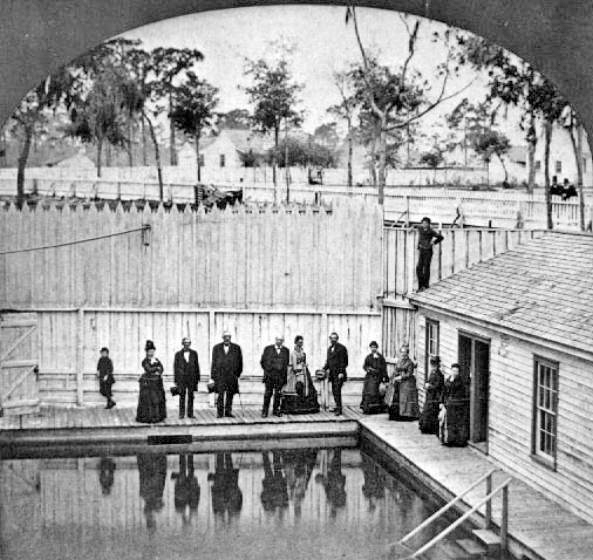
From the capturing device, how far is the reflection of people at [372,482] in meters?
16.0

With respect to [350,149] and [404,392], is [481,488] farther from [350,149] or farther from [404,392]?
[350,149]

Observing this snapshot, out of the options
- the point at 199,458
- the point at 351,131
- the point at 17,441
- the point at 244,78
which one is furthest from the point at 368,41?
the point at 17,441

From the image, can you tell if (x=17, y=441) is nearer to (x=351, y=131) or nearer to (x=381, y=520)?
(x=381, y=520)

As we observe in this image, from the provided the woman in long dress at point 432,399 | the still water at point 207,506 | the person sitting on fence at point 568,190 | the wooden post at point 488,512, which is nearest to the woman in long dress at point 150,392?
the still water at point 207,506

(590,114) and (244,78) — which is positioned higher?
(244,78)

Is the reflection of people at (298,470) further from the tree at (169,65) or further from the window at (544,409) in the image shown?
the tree at (169,65)

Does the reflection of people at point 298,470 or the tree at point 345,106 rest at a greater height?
the tree at point 345,106

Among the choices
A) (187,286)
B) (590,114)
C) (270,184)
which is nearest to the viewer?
(590,114)

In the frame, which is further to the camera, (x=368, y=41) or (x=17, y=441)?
(x=368, y=41)

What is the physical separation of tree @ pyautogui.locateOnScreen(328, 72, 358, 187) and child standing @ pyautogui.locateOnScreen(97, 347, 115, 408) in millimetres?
7767

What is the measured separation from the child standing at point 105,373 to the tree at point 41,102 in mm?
9085

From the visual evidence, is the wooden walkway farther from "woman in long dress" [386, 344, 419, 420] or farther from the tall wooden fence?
the tall wooden fence

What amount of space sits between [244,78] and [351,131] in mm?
4559

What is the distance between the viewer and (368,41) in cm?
2133
